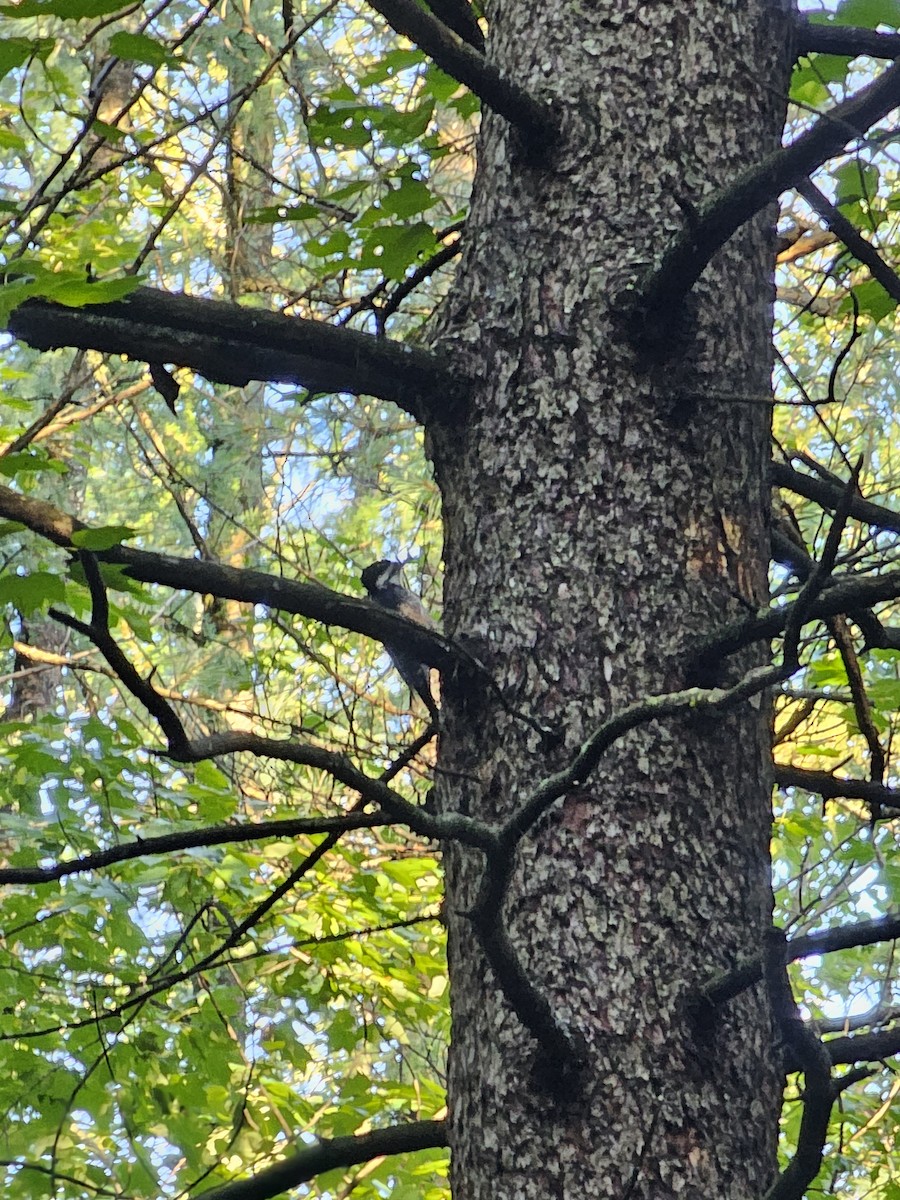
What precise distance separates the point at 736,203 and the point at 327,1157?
43.4 inches

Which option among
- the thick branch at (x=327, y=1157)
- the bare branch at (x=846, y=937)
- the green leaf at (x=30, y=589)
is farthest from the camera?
the green leaf at (x=30, y=589)

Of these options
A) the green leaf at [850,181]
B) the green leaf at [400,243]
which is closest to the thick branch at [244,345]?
the green leaf at [400,243]

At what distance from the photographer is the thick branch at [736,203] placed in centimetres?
121

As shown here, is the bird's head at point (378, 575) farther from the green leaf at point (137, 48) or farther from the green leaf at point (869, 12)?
the green leaf at point (869, 12)

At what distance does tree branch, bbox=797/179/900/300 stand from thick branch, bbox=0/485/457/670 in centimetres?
71

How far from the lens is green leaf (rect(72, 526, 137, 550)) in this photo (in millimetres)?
1380

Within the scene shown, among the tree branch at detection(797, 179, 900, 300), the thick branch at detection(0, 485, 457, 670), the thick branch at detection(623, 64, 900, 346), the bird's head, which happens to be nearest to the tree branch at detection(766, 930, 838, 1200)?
the thick branch at detection(0, 485, 457, 670)

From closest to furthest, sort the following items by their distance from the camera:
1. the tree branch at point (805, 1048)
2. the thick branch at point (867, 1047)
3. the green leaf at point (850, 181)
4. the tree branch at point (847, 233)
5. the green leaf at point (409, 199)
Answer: the tree branch at point (805, 1048), the thick branch at point (867, 1047), the tree branch at point (847, 233), the green leaf at point (409, 199), the green leaf at point (850, 181)

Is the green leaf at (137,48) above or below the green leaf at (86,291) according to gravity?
above

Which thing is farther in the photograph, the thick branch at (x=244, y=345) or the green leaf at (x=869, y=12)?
the green leaf at (x=869, y=12)

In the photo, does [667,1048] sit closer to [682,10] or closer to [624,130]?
[624,130]

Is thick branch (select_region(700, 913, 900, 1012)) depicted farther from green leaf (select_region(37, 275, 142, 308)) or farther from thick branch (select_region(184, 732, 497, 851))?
green leaf (select_region(37, 275, 142, 308))

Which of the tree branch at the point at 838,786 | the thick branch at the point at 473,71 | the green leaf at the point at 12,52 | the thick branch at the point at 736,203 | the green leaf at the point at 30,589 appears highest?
the green leaf at the point at 12,52

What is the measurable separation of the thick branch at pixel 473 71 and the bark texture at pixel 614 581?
0.14ft
